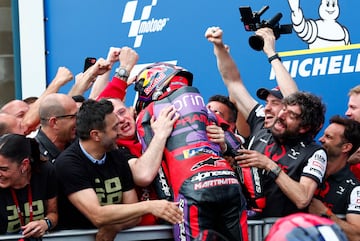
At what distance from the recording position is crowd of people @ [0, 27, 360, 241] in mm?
5066

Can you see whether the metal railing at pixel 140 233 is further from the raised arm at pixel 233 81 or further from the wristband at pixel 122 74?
the wristband at pixel 122 74

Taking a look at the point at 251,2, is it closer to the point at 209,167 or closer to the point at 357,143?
the point at 357,143

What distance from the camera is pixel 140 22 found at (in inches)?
312

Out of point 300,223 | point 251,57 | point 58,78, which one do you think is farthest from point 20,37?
point 300,223

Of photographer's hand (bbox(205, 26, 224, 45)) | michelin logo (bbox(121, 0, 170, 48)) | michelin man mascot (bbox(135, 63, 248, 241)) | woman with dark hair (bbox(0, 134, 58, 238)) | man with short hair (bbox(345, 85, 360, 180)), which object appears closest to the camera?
woman with dark hair (bbox(0, 134, 58, 238))

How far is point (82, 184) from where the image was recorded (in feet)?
16.8

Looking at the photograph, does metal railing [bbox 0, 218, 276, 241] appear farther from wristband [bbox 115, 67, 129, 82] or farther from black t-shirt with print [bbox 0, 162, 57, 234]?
wristband [bbox 115, 67, 129, 82]

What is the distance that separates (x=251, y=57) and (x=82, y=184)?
2616 millimetres

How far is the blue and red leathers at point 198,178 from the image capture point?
5.17 metres

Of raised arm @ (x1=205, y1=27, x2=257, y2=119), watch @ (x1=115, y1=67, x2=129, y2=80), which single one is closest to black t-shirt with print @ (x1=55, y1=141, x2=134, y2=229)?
watch @ (x1=115, y1=67, x2=129, y2=80)

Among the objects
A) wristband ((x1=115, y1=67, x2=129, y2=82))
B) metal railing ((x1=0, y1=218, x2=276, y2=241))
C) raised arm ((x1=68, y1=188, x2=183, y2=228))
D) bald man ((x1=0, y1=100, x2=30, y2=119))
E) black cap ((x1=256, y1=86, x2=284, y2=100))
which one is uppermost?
wristband ((x1=115, y1=67, x2=129, y2=82))

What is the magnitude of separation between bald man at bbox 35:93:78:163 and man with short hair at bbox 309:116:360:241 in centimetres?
163

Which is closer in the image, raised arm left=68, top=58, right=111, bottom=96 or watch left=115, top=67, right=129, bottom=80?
watch left=115, top=67, right=129, bottom=80

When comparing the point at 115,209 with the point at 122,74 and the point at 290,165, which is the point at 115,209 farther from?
the point at 122,74
